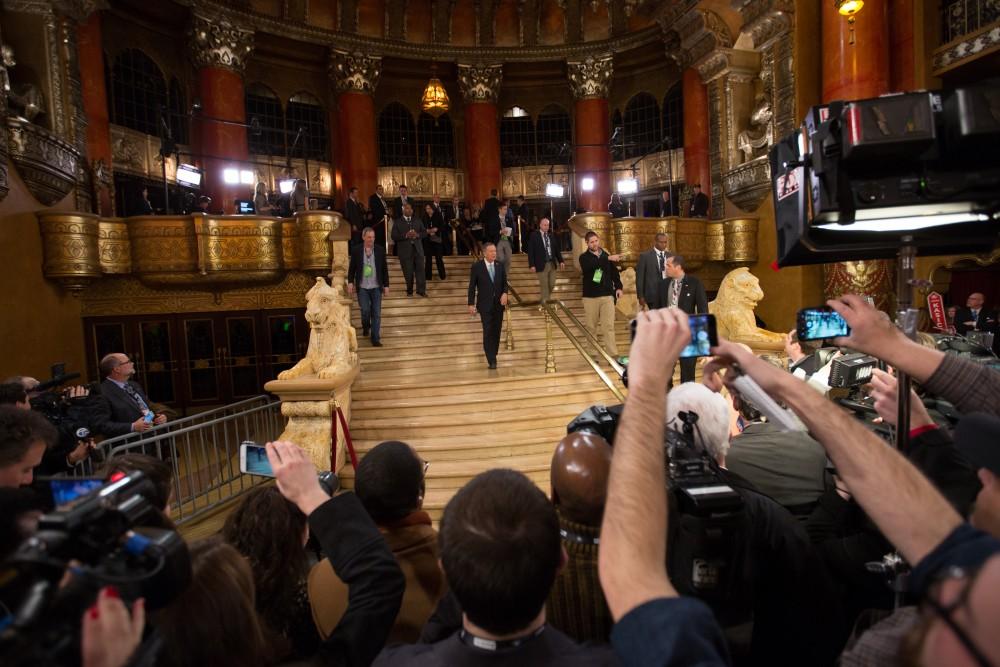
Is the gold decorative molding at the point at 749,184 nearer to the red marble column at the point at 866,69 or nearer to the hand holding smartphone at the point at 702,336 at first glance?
the red marble column at the point at 866,69

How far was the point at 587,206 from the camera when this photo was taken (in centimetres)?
1738

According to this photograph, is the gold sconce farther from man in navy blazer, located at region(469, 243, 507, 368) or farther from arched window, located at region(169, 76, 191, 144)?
arched window, located at region(169, 76, 191, 144)

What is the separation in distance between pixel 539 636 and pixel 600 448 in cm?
47

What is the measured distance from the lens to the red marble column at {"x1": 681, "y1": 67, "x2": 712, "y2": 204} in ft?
49.6

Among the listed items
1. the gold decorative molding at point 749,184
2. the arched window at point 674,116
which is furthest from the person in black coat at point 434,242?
the arched window at point 674,116

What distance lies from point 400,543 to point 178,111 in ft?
53.1

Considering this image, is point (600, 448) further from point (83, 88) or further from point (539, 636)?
point (83, 88)

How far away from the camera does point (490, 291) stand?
26.4ft

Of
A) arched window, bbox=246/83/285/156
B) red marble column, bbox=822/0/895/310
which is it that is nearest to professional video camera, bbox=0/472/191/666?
red marble column, bbox=822/0/895/310

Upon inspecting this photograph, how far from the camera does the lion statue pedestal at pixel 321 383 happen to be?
6133mm

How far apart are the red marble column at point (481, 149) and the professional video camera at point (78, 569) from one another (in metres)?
17.0

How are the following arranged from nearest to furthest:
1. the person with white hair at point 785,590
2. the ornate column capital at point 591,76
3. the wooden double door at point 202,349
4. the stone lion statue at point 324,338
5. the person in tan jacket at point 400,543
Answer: the person with white hair at point 785,590 < the person in tan jacket at point 400,543 < the stone lion statue at point 324,338 < the wooden double door at point 202,349 < the ornate column capital at point 591,76

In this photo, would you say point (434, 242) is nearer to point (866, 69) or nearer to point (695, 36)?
point (866, 69)

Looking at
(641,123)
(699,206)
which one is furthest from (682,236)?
(641,123)
